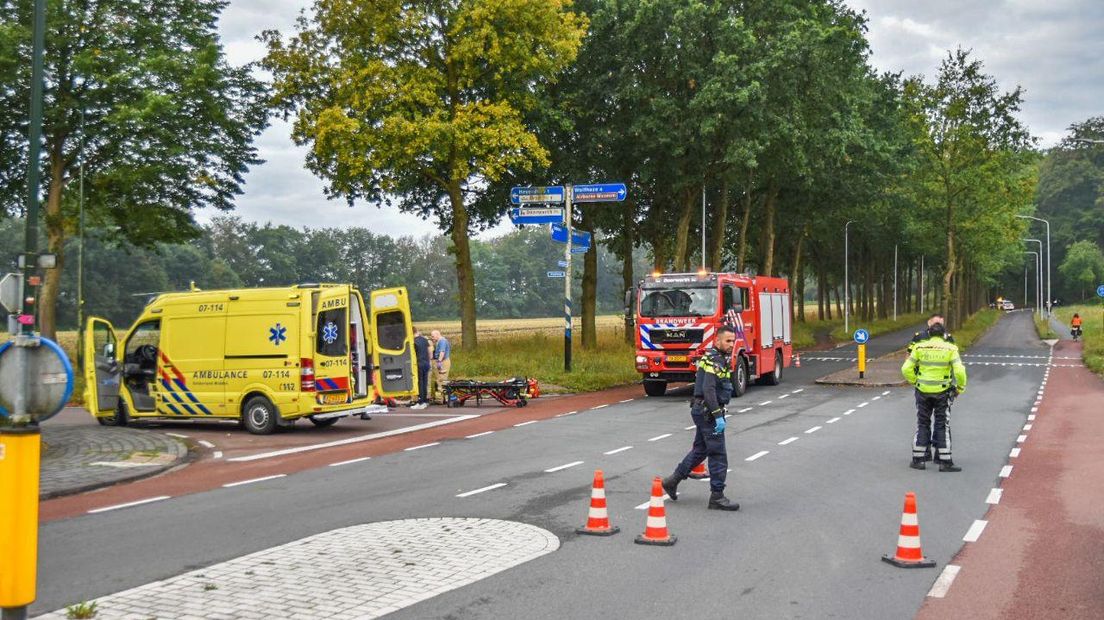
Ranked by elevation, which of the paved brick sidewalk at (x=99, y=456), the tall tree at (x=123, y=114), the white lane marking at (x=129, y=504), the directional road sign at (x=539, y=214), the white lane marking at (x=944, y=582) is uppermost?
the tall tree at (x=123, y=114)

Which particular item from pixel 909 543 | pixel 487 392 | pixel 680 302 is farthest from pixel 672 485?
pixel 680 302

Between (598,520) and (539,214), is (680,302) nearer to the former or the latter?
(539,214)

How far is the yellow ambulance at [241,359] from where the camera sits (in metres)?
16.7

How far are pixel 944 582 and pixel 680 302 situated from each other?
1677 cm

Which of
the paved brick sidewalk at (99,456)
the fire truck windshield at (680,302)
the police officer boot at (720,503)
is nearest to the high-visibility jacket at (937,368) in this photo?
the police officer boot at (720,503)

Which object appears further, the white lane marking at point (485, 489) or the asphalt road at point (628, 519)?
the white lane marking at point (485, 489)

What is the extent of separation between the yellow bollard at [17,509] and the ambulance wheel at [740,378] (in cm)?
1952

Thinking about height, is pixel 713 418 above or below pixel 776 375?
above

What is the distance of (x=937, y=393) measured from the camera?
12.5 metres

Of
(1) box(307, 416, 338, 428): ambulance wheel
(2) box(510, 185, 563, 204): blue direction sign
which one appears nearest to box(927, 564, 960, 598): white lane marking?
(1) box(307, 416, 338, 428): ambulance wheel

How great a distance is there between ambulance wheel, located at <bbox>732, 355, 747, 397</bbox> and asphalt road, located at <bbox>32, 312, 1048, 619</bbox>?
6.16 m

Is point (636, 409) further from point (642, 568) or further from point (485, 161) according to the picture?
point (642, 568)

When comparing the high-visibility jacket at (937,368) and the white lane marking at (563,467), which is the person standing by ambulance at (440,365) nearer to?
the white lane marking at (563,467)

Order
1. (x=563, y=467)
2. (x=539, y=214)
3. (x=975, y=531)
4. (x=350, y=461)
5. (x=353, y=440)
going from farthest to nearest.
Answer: (x=539, y=214), (x=353, y=440), (x=350, y=461), (x=563, y=467), (x=975, y=531)
